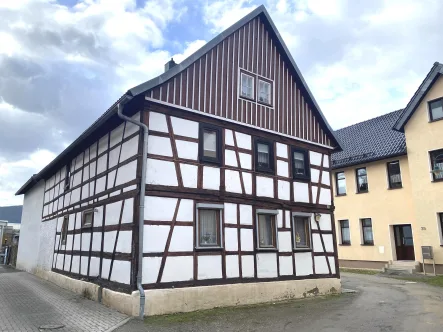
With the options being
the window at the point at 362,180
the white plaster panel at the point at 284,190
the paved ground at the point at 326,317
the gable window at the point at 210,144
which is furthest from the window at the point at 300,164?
the window at the point at 362,180

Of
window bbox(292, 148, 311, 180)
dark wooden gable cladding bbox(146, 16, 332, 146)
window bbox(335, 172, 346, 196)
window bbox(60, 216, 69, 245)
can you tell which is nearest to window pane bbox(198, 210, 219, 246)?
dark wooden gable cladding bbox(146, 16, 332, 146)

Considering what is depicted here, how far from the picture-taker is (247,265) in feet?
36.5

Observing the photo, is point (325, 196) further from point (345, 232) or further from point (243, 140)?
point (345, 232)

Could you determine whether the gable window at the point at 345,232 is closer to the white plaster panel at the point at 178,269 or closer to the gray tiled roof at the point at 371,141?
the gray tiled roof at the point at 371,141

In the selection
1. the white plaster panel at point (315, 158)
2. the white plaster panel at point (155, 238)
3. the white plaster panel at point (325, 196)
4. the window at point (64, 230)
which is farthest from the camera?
the window at point (64, 230)

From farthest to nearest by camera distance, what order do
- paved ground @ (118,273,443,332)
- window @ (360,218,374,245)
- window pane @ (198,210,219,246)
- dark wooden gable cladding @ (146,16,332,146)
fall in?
1. window @ (360,218,374,245)
2. dark wooden gable cladding @ (146,16,332,146)
3. window pane @ (198,210,219,246)
4. paved ground @ (118,273,443,332)

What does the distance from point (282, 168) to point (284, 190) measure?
2.52ft

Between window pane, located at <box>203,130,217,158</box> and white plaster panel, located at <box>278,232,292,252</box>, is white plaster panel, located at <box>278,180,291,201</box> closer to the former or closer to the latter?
white plaster panel, located at <box>278,232,292,252</box>

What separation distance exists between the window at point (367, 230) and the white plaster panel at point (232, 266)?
13.9 m

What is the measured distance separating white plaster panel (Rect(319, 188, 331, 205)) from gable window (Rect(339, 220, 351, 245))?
9942 mm

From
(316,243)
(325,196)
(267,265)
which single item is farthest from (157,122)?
(325,196)

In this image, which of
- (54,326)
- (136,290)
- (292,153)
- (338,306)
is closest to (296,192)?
(292,153)

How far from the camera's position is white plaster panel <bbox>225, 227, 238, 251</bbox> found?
35.5 ft

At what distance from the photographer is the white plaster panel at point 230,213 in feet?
36.2
